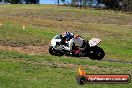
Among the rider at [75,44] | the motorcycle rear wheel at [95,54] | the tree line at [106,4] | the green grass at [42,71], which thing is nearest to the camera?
the green grass at [42,71]

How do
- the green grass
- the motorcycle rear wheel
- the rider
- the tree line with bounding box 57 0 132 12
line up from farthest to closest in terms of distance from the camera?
the tree line with bounding box 57 0 132 12
the rider
the motorcycle rear wheel
the green grass

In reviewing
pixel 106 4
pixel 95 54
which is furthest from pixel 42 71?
pixel 106 4

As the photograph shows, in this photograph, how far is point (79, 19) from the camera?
75.5 m

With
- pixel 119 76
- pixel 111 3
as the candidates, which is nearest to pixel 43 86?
pixel 119 76

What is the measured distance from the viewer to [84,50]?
23906 mm

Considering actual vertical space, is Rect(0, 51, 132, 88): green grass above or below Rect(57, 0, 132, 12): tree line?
above

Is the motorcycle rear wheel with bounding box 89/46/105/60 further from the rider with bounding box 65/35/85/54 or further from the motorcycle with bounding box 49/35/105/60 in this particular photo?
the rider with bounding box 65/35/85/54

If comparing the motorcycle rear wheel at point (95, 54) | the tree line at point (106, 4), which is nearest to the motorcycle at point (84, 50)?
the motorcycle rear wheel at point (95, 54)

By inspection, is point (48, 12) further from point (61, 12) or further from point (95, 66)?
point (95, 66)

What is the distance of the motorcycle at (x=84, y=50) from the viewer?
77.7 ft

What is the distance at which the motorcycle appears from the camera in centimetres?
2369

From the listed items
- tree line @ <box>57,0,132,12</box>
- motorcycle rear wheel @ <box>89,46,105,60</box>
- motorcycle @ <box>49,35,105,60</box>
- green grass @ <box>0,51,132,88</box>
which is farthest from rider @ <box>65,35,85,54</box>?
tree line @ <box>57,0,132,12</box>

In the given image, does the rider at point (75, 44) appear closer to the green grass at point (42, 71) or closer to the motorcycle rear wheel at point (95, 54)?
the motorcycle rear wheel at point (95, 54)

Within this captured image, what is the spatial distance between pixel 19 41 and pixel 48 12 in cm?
4926
